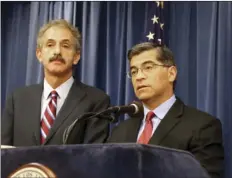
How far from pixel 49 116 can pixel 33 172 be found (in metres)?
1.16

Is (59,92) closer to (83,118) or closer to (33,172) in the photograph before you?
(83,118)

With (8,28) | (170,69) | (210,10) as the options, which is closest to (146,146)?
(170,69)

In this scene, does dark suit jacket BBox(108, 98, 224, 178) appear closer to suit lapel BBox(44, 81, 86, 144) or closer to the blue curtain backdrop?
suit lapel BBox(44, 81, 86, 144)

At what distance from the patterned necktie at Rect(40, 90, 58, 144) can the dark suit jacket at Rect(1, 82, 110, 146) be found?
0.02 metres

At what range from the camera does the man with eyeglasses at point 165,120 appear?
188 centimetres

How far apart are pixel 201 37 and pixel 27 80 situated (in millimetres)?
1040

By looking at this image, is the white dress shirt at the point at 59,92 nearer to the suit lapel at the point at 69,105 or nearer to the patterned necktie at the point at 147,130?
the suit lapel at the point at 69,105

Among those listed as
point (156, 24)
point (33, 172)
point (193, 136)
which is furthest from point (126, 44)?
point (33, 172)

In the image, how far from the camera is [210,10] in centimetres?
260

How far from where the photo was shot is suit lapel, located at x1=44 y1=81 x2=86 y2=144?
1.95m

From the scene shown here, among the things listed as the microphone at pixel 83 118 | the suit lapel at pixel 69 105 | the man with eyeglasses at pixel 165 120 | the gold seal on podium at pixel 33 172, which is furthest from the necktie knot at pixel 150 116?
the gold seal on podium at pixel 33 172

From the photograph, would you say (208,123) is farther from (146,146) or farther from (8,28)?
(8,28)

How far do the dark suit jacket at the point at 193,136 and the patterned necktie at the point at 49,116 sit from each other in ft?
1.06

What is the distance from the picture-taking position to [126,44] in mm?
2734
